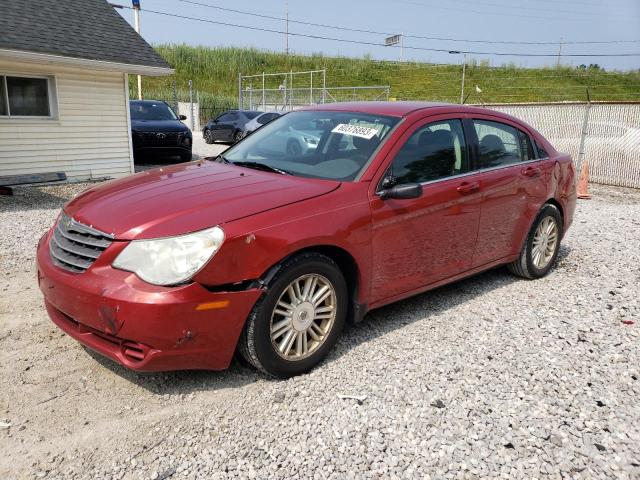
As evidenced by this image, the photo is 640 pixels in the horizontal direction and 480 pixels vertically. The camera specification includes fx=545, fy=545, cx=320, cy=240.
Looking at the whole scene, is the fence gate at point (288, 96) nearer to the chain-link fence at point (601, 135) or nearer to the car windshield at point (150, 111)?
the car windshield at point (150, 111)

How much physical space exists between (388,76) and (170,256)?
43630 mm

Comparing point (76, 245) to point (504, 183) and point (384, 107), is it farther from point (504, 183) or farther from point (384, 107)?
point (504, 183)

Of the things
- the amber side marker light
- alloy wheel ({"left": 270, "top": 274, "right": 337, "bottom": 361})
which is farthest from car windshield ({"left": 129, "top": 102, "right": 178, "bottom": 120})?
the amber side marker light

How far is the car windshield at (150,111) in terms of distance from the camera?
14359 mm

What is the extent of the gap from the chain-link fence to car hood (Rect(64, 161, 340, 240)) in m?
11.2

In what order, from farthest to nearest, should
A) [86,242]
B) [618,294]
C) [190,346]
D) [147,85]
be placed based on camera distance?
[147,85] < [618,294] < [86,242] < [190,346]

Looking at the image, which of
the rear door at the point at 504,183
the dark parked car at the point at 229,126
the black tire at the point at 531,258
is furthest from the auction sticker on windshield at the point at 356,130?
the dark parked car at the point at 229,126

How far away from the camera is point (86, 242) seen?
3.07m

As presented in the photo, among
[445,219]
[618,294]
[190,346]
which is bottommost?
[618,294]

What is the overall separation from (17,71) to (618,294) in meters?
10.6

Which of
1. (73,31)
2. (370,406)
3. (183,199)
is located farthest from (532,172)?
(73,31)

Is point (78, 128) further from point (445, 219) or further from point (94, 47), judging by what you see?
point (445, 219)

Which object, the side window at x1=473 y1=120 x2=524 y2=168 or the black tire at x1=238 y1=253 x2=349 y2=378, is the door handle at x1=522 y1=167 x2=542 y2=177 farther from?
the black tire at x1=238 y1=253 x2=349 y2=378

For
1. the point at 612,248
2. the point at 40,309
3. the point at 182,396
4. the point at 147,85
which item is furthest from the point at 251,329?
the point at 147,85
